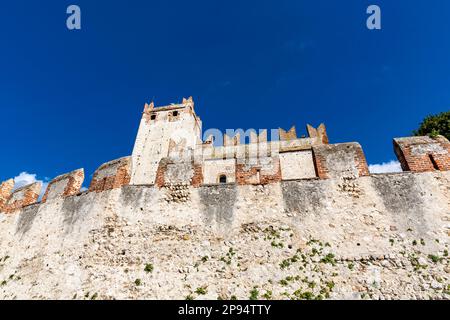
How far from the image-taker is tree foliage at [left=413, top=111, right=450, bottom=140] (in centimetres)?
1905

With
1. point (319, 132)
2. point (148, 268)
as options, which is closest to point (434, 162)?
point (148, 268)

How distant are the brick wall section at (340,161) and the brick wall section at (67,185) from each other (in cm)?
738

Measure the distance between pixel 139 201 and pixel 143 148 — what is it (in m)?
21.5

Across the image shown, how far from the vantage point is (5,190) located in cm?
1065

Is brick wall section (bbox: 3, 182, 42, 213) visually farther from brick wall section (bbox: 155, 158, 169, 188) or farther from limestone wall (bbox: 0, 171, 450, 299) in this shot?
brick wall section (bbox: 155, 158, 169, 188)

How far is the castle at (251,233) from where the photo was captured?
18.4ft

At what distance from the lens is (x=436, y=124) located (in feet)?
63.8

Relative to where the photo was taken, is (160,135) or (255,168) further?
(160,135)

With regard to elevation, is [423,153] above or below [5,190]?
below

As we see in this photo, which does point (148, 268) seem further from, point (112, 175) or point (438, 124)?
point (438, 124)

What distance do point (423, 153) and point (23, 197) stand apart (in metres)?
12.7

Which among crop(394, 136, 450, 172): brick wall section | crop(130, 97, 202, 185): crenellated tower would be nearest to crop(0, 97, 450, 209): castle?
crop(394, 136, 450, 172): brick wall section
